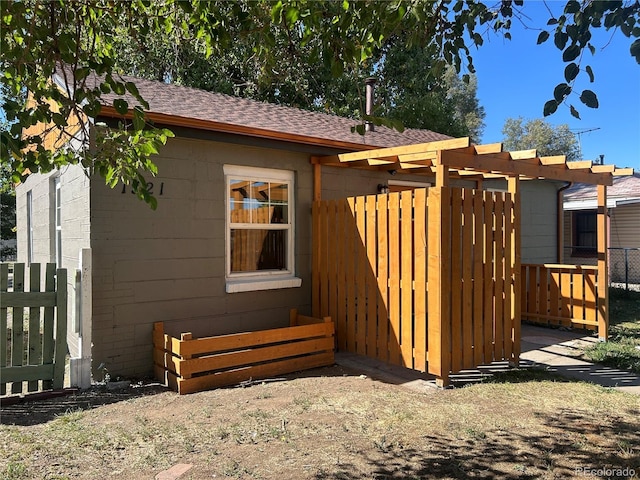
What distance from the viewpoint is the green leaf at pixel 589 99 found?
7.51 ft

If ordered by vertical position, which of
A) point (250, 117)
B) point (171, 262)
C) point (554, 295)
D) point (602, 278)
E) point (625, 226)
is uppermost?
point (250, 117)

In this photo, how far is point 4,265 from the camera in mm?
4844

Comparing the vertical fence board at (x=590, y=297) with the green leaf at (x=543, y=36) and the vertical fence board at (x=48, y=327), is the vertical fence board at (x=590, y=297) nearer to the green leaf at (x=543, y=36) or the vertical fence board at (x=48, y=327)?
the green leaf at (x=543, y=36)

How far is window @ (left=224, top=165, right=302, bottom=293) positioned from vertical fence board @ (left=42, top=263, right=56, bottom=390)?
215 centimetres

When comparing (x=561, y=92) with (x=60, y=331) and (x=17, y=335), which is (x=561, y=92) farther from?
(x=17, y=335)

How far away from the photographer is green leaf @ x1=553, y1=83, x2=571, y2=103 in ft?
7.82

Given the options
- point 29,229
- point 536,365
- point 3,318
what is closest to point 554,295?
point 536,365

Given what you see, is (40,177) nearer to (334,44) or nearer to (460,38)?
(334,44)

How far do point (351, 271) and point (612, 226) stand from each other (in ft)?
50.7

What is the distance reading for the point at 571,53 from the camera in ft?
7.96

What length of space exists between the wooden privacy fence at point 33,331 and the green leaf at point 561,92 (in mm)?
5044

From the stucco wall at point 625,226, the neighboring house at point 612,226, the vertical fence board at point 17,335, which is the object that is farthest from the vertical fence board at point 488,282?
the stucco wall at point 625,226

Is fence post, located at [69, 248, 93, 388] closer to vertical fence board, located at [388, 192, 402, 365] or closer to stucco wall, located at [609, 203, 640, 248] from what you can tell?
vertical fence board, located at [388, 192, 402, 365]

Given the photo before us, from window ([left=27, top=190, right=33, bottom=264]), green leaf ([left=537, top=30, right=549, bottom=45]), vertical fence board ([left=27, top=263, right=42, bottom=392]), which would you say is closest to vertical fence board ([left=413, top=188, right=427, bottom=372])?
green leaf ([left=537, top=30, right=549, bottom=45])
